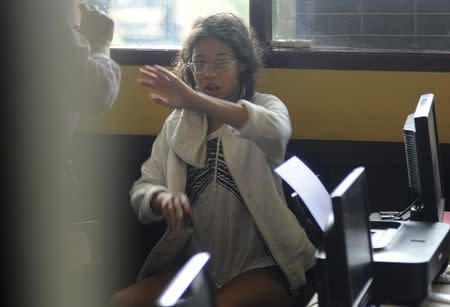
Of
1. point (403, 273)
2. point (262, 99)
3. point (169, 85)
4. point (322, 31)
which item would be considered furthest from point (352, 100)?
point (403, 273)

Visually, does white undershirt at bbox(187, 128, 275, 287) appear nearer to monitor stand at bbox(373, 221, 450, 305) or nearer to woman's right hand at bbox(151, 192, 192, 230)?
woman's right hand at bbox(151, 192, 192, 230)

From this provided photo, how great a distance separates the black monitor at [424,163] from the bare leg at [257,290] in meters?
0.47

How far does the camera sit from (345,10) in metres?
3.63

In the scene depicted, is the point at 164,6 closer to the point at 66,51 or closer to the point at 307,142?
the point at 307,142

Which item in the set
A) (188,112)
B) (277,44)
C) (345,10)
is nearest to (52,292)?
(188,112)

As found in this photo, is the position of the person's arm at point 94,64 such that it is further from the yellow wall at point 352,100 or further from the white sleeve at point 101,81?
the yellow wall at point 352,100

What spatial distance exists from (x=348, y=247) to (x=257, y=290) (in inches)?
41.2

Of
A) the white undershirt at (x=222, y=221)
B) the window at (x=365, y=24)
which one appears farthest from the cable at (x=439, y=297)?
the window at (x=365, y=24)

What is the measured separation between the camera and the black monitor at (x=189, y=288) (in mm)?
1420

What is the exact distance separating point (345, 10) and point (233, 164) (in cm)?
104

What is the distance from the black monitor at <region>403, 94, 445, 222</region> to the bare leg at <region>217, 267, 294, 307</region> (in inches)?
18.5

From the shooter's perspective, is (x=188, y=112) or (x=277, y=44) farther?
(x=277, y=44)

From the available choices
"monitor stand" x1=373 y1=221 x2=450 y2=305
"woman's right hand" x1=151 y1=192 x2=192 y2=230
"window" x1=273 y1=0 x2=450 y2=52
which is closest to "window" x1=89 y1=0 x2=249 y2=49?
"window" x1=273 y1=0 x2=450 y2=52

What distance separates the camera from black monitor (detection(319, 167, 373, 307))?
171cm
